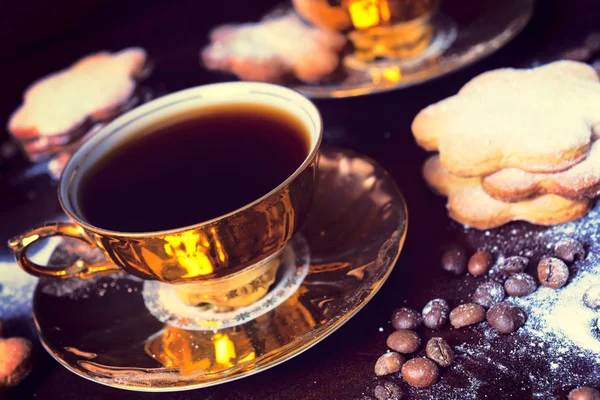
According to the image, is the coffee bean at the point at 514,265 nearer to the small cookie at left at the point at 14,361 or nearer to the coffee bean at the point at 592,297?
the coffee bean at the point at 592,297

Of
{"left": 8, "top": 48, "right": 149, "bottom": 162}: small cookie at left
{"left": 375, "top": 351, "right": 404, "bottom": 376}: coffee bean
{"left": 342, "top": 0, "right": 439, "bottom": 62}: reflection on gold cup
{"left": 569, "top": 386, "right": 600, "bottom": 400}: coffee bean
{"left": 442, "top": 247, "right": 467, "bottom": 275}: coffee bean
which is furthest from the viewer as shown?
{"left": 8, "top": 48, "right": 149, "bottom": 162}: small cookie at left

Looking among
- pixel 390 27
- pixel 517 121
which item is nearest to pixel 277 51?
pixel 390 27

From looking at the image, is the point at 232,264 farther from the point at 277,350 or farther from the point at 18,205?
the point at 18,205

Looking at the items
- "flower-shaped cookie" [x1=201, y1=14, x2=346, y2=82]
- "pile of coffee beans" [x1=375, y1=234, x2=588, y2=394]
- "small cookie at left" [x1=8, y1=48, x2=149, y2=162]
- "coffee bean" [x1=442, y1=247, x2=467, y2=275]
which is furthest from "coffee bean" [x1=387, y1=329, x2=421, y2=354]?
"small cookie at left" [x1=8, y1=48, x2=149, y2=162]

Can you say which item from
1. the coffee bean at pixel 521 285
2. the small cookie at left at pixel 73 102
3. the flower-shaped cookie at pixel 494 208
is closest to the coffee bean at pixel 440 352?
the coffee bean at pixel 521 285

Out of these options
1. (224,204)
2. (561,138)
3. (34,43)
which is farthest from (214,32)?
(561,138)

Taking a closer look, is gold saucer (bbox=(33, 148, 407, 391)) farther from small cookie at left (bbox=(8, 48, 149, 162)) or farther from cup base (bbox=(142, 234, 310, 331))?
small cookie at left (bbox=(8, 48, 149, 162))

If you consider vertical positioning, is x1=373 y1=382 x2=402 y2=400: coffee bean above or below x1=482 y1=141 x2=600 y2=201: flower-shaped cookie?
below
